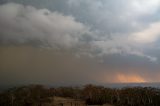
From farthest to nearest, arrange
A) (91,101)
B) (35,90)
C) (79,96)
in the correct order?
(35,90) → (79,96) → (91,101)

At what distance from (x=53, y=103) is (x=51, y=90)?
37.4 m

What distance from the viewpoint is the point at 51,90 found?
416 feet

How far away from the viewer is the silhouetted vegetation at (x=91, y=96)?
9806cm

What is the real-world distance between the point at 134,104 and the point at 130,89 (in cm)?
2113

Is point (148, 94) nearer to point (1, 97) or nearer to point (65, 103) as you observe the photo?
point (65, 103)

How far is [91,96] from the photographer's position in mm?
110938

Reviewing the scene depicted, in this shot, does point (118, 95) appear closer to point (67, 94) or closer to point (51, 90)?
point (67, 94)

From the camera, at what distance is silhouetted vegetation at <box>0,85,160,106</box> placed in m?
98.1

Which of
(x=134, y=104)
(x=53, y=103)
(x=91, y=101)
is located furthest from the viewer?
(x=91, y=101)

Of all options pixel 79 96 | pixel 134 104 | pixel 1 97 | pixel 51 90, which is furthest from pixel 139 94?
pixel 1 97

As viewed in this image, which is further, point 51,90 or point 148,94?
point 51,90

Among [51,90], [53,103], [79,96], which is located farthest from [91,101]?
[51,90]

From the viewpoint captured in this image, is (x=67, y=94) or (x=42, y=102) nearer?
(x=42, y=102)

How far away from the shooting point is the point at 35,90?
122m
